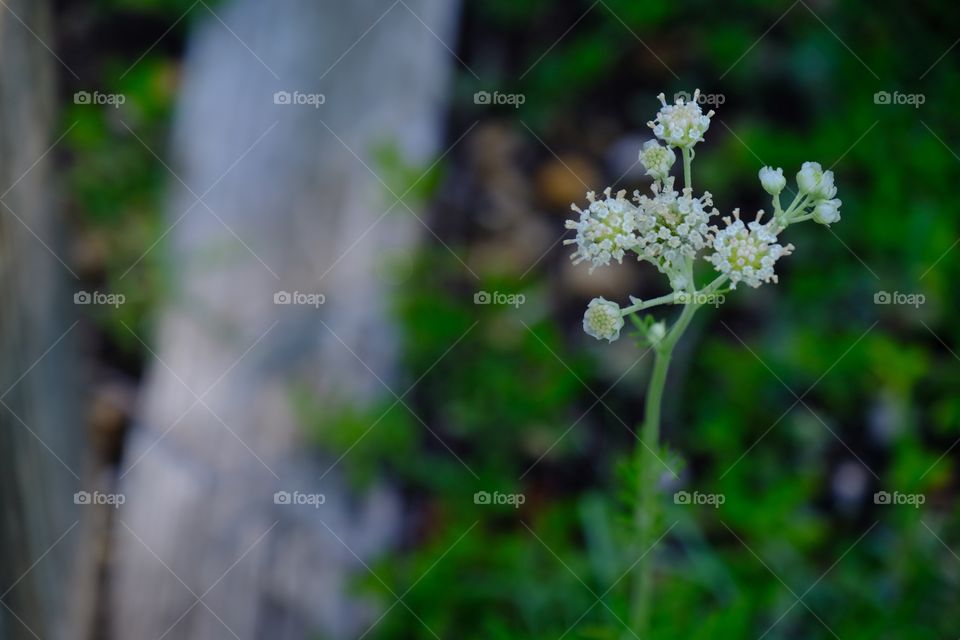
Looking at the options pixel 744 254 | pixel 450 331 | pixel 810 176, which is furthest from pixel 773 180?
pixel 450 331

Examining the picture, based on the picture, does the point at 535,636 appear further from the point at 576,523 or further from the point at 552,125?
the point at 552,125

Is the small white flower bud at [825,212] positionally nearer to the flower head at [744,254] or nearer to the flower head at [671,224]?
the flower head at [744,254]

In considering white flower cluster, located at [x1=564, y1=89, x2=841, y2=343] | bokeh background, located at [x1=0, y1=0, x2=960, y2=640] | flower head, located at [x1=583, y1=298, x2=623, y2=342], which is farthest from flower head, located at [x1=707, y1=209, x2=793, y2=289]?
bokeh background, located at [x1=0, y1=0, x2=960, y2=640]

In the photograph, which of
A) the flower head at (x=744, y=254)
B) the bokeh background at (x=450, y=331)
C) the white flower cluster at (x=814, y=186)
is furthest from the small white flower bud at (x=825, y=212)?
the bokeh background at (x=450, y=331)

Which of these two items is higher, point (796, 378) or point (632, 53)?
point (632, 53)

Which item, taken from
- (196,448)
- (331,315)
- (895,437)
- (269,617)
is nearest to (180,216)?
→ (331,315)

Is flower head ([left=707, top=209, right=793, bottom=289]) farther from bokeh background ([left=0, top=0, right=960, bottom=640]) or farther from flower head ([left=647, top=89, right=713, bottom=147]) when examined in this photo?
bokeh background ([left=0, top=0, right=960, bottom=640])

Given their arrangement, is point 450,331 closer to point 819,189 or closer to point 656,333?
point 656,333
